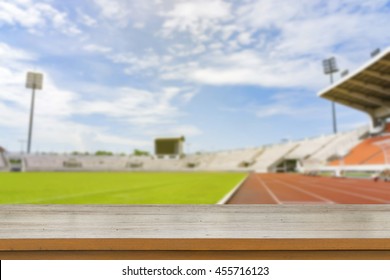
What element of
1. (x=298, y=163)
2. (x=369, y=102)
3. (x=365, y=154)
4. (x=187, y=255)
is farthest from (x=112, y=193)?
(x=298, y=163)

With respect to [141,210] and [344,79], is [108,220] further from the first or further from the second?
[344,79]

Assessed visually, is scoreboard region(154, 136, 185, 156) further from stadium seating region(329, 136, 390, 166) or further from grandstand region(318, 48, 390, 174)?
stadium seating region(329, 136, 390, 166)

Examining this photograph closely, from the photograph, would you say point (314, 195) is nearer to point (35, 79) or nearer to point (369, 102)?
point (35, 79)

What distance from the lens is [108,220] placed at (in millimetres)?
4012

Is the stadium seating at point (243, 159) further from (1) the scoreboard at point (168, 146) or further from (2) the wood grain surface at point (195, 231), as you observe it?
(2) the wood grain surface at point (195, 231)

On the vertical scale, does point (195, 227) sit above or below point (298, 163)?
below

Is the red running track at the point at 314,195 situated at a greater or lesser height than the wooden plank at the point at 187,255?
greater

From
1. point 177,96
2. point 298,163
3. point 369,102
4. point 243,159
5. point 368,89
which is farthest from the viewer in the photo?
point 243,159

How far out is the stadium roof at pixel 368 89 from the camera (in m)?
25.9

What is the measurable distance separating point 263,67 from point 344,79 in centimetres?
2697

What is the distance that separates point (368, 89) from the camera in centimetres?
3042

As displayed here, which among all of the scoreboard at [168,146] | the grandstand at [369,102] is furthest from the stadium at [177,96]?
the scoreboard at [168,146]

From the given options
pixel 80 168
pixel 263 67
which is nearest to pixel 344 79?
pixel 263 67

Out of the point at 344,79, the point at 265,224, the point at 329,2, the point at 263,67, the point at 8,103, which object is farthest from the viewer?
the point at 344,79
